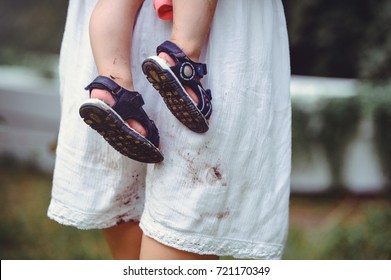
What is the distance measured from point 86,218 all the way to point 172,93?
44cm

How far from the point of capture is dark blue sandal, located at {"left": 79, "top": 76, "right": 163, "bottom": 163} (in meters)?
1.55

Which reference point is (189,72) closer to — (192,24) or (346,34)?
(192,24)

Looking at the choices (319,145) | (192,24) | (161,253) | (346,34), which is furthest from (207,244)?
(346,34)

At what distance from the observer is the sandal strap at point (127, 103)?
158 centimetres

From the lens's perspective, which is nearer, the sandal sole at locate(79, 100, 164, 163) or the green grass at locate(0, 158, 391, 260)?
the sandal sole at locate(79, 100, 164, 163)

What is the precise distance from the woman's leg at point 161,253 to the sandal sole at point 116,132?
0.67 ft

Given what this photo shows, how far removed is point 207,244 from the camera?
5.48ft

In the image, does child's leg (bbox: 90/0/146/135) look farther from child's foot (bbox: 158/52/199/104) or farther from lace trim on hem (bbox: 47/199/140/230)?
lace trim on hem (bbox: 47/199/140/230)

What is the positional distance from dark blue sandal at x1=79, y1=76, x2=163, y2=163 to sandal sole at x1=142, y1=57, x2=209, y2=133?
74mm

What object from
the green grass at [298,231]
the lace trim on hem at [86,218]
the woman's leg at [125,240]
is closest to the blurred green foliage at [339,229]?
the green grass at [298,231]

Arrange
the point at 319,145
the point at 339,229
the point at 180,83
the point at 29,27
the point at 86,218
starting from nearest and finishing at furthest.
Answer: the point at 180,83
the point at 86,218
the point at 339,229
the point at 319,145
the point at 29,27

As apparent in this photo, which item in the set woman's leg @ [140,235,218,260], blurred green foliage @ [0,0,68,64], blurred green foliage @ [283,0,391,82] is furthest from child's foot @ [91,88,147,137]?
blurred green foliage @ [0,0,68,64]
